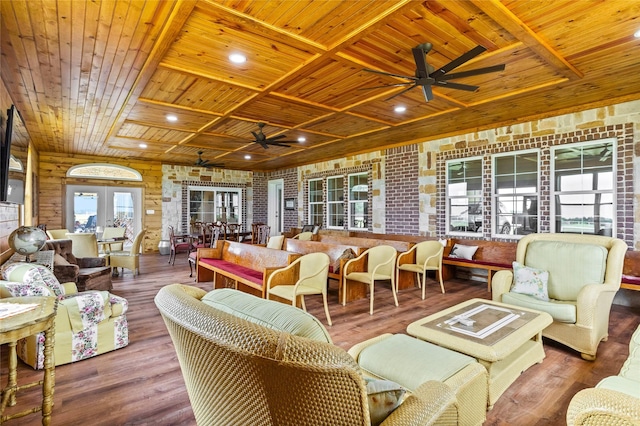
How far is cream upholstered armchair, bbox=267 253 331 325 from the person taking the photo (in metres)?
3.56

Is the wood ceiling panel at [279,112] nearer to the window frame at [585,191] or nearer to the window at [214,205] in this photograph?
the window frame at [585,191]

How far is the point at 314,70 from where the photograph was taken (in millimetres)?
3453

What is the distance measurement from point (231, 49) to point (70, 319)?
2.69 meters

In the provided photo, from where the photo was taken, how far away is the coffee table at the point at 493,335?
200 centimetres

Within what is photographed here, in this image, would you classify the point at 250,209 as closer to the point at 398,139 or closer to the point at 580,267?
the point at 398,139

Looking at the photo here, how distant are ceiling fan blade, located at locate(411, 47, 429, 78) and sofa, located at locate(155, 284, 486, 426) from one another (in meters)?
2.69

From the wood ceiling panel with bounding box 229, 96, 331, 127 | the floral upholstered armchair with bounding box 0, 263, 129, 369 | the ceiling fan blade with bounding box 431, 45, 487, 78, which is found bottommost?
the floral upholstered armchair with bounding box 0, 263, 129, 369

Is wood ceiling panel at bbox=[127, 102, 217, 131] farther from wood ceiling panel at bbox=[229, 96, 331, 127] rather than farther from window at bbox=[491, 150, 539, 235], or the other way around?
window at bbox=[491, 150, 539, 235]

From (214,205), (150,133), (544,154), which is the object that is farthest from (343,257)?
(214,205)

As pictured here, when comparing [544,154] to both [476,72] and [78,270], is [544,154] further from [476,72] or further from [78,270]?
[78,270]

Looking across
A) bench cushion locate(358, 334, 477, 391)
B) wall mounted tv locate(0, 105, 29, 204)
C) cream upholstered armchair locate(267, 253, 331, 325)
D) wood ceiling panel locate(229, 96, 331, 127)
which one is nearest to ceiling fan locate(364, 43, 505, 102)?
wood ceiling panel locate(229, 96, 331, 127)

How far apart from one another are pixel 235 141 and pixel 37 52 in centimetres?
398

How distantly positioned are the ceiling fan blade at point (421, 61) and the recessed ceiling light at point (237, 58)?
161 centimetres

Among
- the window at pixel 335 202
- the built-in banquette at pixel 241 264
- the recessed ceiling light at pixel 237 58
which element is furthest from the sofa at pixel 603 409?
the window at pixel 335 202
